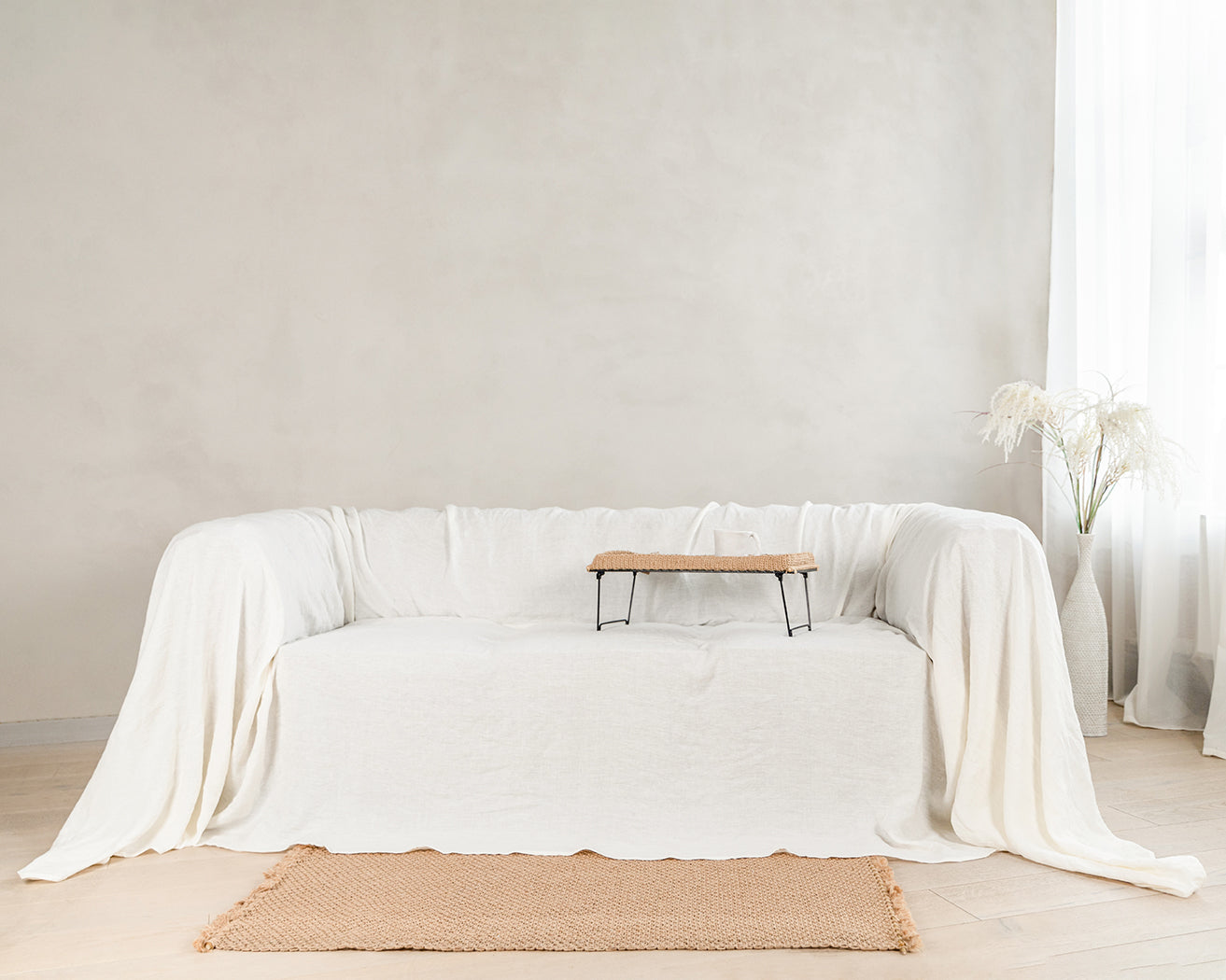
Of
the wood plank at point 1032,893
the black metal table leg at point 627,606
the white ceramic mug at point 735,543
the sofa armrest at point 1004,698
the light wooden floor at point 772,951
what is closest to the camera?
the light wooden floor at point 772,951

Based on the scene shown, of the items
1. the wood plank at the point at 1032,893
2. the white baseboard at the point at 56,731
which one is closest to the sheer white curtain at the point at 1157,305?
the wood plank at the point at 1032,893

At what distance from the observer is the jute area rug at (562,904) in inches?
62.0

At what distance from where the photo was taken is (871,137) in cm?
343

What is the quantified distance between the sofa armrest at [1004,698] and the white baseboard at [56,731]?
250cm

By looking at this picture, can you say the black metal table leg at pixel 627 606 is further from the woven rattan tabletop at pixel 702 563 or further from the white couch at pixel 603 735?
the white couch at pixel 603 735

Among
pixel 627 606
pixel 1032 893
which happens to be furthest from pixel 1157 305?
pixel 1032 893

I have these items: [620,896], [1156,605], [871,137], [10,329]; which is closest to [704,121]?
[871,137]

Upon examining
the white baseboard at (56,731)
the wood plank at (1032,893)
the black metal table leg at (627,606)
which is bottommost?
the white baseboard at (56,731)

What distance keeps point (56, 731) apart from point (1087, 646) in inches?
126

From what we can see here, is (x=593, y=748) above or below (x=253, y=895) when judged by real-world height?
above

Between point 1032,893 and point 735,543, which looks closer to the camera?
point 1032,893

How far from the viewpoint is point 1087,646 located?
2.91 metres

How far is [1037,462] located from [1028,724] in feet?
5.96

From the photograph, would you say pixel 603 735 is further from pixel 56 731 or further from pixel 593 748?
pixel 56 731
